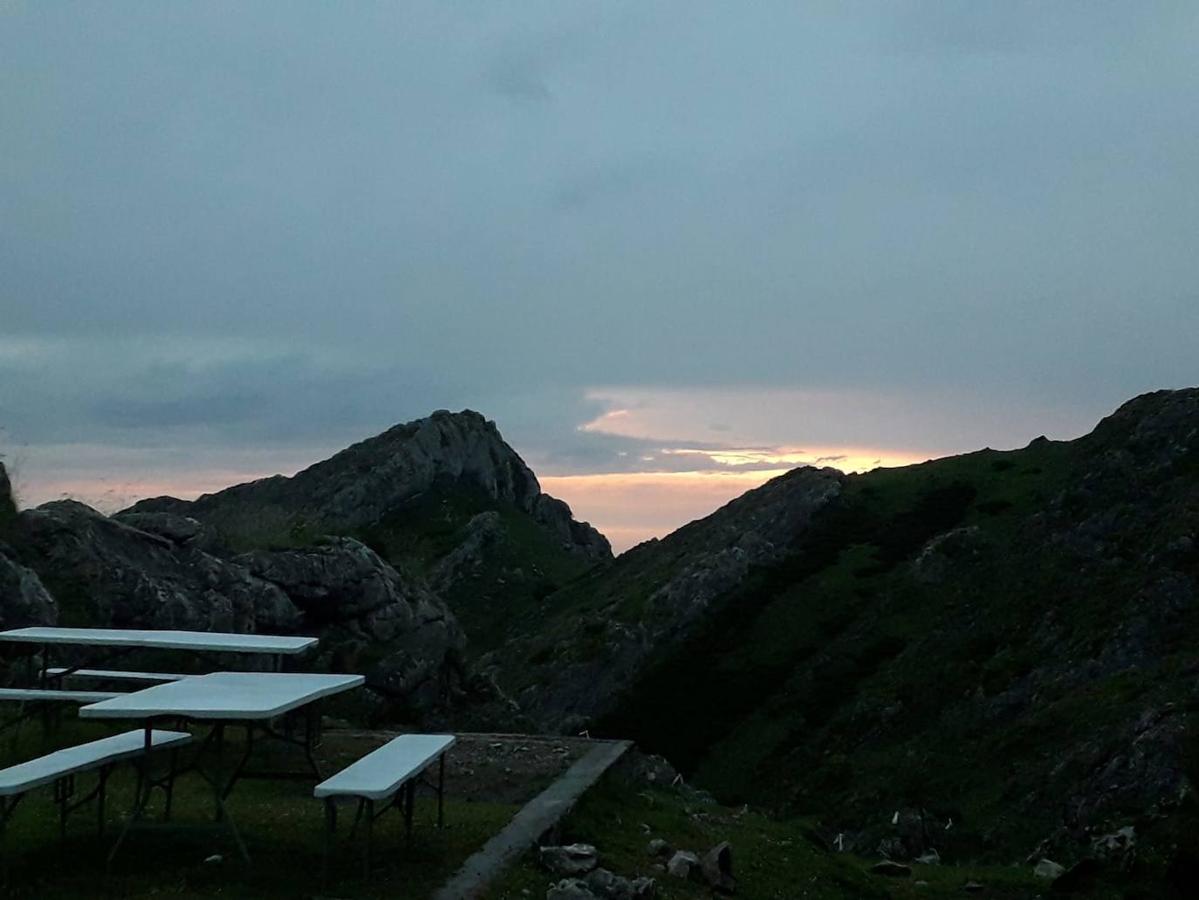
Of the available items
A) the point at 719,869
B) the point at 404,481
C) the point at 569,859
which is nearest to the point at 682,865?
the point at 719,869

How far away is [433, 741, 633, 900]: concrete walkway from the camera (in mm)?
10227

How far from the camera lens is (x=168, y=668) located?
22.3 metres

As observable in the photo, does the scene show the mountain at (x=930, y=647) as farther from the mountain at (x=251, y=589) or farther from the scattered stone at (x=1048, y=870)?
the mountain at (x=251, y=589)

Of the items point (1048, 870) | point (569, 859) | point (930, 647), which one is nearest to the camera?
point (569, 859)

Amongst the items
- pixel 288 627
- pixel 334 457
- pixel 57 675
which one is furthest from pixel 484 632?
pixel 57 675

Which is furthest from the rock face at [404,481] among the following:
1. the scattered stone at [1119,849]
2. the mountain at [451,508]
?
the scattered stone at [1119,849]

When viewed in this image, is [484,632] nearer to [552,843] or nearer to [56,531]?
[56,531]

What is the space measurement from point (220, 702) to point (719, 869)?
6636 millimetres

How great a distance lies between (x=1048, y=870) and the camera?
64.3 ft

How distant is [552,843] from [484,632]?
6529 cm

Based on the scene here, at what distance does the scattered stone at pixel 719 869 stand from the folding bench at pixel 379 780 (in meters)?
3.44

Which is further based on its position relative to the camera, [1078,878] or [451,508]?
[451,508]

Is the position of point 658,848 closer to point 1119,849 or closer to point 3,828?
point 3,828

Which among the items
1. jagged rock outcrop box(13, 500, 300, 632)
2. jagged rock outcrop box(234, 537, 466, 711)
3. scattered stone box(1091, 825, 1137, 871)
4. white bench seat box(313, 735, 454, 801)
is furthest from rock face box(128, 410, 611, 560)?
white bench seat box(313, 735, 454, 801)
